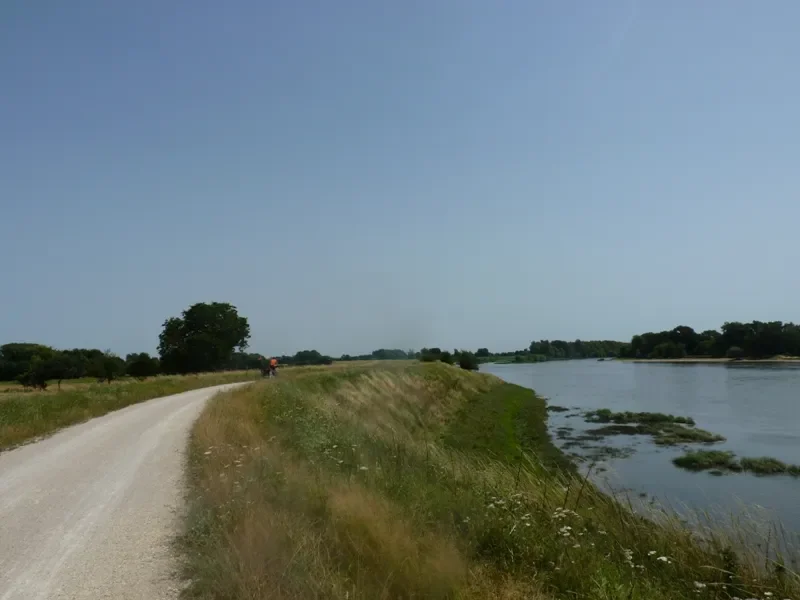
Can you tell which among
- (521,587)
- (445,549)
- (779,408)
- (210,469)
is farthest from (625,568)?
(779,408)

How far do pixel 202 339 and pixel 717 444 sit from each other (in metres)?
64.6

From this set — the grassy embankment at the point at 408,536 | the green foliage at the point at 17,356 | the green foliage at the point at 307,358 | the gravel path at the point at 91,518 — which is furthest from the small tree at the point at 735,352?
the gravel path at the point at 91,518

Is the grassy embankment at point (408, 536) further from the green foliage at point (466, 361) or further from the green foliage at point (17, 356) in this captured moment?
the green foliage at point (17, 356)

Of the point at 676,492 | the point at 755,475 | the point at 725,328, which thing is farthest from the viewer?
the point at 725,328

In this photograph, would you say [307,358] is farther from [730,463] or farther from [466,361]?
[730,463]

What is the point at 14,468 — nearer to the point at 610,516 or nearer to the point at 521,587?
the point at 521,587

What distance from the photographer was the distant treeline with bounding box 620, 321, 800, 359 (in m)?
121

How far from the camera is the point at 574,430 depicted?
118 feet

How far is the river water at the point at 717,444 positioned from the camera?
17234 mm

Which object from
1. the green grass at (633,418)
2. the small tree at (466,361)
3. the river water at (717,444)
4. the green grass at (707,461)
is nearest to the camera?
the river water at (717,444)

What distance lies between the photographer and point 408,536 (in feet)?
21.3

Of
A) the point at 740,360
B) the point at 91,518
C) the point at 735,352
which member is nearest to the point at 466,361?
the point at 735,352

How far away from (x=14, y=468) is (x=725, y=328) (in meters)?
151

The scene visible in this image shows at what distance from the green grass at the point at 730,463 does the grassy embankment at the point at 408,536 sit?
44.3ft
